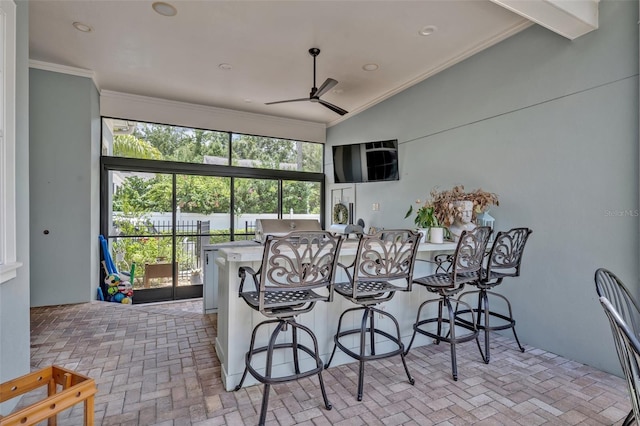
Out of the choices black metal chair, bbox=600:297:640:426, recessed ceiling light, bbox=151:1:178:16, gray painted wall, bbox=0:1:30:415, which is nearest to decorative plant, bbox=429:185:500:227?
black metal chair, bbox=600:297:640:426

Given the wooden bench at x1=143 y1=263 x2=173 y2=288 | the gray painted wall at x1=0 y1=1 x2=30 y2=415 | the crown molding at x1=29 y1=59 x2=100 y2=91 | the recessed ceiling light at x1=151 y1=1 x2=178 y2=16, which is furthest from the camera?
the wooden bench at x1=143 y1=263 x2=173 y2=288

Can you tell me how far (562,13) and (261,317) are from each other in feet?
10.8

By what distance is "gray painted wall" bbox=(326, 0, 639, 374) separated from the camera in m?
2.44

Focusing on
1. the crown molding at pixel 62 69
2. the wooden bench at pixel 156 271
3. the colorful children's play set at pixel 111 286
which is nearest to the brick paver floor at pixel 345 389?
the colorful children's play set at pixel 111 286

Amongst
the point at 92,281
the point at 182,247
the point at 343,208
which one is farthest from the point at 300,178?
the point at 92,281

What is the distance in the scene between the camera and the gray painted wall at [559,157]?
244cm

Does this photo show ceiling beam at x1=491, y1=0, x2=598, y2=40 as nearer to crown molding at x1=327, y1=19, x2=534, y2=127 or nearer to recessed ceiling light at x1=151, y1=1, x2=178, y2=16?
crown molding at x1=327, y1=19, x2=534, y2=127

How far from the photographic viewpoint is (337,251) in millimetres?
1980

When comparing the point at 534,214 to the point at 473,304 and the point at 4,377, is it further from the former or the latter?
the point at 4,377

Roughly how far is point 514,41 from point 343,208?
3.66 meters

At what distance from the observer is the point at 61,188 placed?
13.8 ft

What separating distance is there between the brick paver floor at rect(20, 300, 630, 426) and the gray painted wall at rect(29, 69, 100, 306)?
4.02ft

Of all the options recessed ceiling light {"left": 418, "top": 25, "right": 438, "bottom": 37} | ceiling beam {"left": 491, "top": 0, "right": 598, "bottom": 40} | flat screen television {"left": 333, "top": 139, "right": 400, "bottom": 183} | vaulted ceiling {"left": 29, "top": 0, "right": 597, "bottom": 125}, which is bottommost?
flat screen television {"left": 333, "top": 139, "right": 400, "bottom": 183}

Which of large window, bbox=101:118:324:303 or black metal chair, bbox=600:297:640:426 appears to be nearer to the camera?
black metal chair, bbox=600:297:640:426
